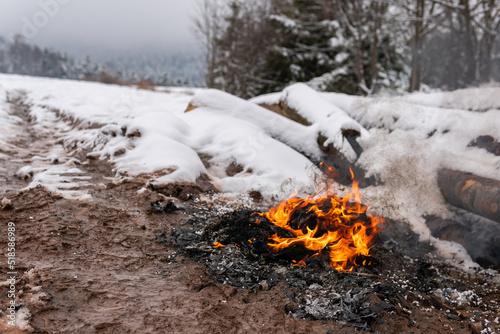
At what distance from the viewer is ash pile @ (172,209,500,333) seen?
224 cm

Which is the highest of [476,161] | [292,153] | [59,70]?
[476,161]

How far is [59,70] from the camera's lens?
207 ft

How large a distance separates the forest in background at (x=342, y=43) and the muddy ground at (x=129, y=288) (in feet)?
31.1

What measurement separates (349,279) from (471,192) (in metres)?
2.13

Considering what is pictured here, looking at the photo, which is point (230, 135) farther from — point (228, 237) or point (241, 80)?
point (241, 80)

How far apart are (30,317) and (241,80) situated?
46.5 feet

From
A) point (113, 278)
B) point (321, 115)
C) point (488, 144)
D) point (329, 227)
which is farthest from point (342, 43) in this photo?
point (113, 278)

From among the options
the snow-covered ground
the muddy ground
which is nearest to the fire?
the muddy ground

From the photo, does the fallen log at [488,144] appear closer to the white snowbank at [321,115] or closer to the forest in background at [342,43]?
the white snowbank at [321,115]

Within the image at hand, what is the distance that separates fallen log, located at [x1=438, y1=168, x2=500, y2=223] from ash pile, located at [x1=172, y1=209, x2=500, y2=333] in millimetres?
693

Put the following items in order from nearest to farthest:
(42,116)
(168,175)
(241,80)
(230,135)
Answer: (168,175) < (230,135) < (42,116) < (241,80)

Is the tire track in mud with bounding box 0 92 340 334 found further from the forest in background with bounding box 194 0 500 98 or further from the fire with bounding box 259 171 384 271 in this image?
the forest in background with bounding box 194 0 500 98

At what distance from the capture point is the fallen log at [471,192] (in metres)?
3.21

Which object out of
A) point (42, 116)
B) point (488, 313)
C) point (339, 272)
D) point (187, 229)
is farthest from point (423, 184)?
point (42, 116)
